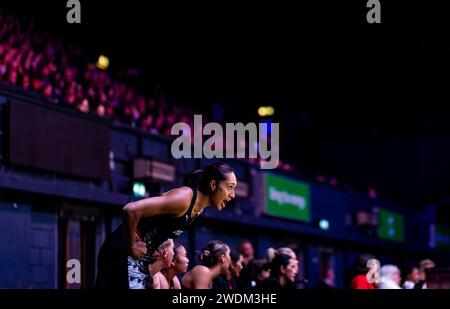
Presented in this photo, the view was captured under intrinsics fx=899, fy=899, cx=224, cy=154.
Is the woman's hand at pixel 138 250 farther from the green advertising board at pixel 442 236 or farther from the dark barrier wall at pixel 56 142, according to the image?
the green advertising board at pixel 442 236

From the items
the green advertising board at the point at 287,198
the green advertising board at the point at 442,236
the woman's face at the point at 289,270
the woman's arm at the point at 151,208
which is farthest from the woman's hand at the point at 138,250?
the green advertising board at the point at 442,236

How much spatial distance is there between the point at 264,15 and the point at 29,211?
9588 millimetres

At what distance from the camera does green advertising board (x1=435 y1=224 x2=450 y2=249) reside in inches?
1060

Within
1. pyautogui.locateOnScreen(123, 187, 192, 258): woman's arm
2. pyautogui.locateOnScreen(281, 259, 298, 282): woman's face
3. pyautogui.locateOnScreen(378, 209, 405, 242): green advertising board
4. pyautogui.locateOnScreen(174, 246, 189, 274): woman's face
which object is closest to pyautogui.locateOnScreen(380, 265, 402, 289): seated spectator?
pyautogui.locateOnScreen(281, 259, 298, 282): woman's face

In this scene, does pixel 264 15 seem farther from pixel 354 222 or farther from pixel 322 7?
pixel 354 222

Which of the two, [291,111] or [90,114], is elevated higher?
[291,111]

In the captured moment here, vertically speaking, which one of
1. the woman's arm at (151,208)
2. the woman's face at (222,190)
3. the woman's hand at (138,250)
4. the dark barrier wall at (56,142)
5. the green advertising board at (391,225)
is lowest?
the woman's hand at (138,250)

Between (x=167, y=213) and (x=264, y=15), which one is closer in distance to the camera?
(x=167, y=213)

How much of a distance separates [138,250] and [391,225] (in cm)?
2011

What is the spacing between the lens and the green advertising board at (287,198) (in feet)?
58.9

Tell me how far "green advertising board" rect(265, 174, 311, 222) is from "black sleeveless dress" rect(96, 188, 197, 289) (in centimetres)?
1257

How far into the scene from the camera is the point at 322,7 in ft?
63.5

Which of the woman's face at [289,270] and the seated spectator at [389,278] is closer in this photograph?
the woman's face at [289,270]
